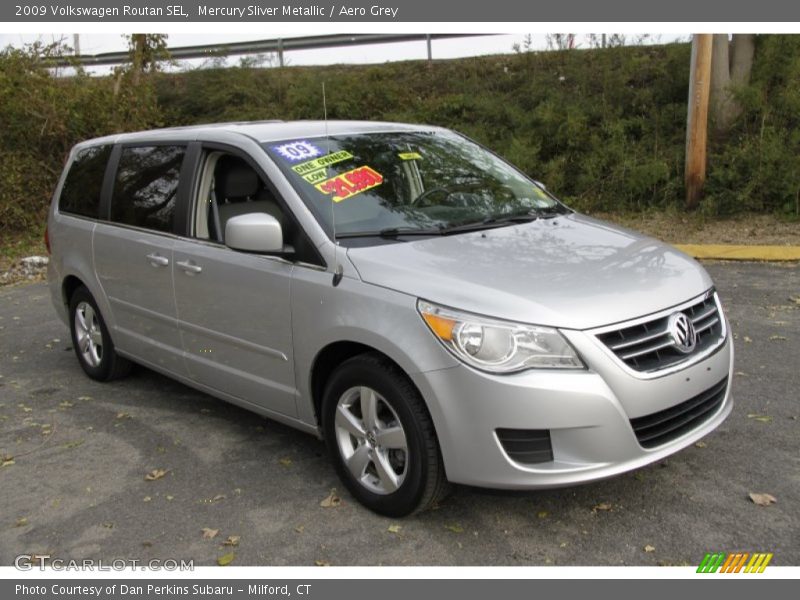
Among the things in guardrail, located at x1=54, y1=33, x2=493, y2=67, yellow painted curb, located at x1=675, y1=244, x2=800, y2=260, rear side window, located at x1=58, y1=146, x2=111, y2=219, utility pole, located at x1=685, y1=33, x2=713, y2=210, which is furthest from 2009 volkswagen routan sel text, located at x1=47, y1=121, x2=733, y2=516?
guardrail, located at x1=54, y1=33, x2=493, y2=67

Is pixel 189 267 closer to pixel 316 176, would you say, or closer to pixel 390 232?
pixel 316 176

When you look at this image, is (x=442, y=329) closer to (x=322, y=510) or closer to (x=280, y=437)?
(x=322, y=510)

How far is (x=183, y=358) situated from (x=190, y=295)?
1.51ft

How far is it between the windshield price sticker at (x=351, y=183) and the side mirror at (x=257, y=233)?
0.37 m

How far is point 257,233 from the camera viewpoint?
155 inches

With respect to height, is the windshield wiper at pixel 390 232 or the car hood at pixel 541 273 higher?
the windshield wiper at pixel 390 232

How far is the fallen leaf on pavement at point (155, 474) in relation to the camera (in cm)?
439

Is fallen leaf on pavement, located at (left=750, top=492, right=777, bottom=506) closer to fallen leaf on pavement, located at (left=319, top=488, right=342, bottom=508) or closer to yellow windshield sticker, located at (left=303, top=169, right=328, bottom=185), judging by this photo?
Answer: fallen leaf on pavement, located at (left=319, top=488, right=342, bottom=508)

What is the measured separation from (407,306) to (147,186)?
8.38 ft

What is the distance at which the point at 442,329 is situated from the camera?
3.33 meters

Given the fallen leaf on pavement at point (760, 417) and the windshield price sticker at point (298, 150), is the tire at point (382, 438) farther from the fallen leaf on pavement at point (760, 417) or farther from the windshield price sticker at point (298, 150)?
the fallen leaf on pavement at point (760, 417)

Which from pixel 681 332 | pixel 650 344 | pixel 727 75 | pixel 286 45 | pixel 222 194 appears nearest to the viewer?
pixel 650 344

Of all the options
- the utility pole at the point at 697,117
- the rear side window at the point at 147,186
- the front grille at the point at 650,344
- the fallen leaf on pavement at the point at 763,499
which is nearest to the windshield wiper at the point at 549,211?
the front grille at the point at 650,344

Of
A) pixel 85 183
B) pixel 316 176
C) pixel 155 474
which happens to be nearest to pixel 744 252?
pixel 316 176
